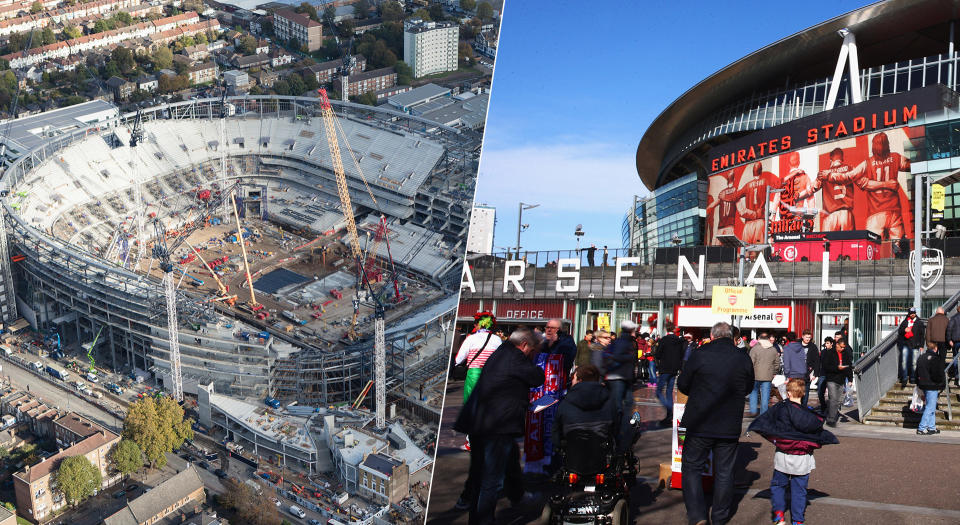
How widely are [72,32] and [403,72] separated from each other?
1990 centimetres

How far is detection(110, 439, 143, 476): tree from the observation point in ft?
64.3

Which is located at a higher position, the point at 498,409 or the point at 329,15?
the point at 329,15

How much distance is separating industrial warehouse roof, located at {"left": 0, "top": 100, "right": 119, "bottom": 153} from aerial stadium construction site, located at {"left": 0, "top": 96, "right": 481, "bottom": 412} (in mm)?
760

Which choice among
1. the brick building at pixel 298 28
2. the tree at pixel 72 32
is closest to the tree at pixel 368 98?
the brick building at pixel 298 28

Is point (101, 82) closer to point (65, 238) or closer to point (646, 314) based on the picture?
point (65, 238)

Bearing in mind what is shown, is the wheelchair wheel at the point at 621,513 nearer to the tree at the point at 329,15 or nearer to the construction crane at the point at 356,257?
the construction crane at the point at 356,257

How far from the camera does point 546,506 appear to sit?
3584 millimetres

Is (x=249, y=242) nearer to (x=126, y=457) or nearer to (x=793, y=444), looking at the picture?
(x=126, y=457)

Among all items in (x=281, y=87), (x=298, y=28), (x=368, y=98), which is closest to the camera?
(x=368, y=98)

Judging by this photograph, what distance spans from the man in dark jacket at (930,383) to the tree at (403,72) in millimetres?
39917

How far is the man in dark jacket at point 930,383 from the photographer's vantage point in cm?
467

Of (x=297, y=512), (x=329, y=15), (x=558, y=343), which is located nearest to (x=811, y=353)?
(x=558, y=343)

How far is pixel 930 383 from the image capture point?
4957 mm

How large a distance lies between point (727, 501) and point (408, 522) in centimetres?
1501
